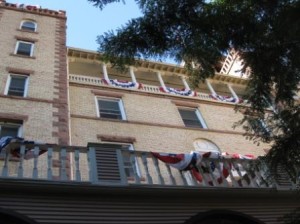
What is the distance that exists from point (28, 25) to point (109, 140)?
11440 mm

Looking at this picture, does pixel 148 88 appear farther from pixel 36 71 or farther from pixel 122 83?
pixel 36 71

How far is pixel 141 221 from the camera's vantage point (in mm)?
9500

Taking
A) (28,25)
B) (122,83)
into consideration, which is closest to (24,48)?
(28,25)

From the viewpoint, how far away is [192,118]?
2050cm

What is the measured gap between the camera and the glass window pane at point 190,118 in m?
19.9

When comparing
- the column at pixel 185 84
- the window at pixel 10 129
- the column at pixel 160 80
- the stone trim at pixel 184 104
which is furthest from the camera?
the column at pixel 185 84

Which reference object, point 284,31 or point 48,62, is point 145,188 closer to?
point 284,31

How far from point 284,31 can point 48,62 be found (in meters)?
14.0

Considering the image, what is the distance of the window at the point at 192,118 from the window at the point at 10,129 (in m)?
8.38

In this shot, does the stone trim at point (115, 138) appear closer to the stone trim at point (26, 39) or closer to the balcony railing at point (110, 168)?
the balcony railing at point (110, 168)

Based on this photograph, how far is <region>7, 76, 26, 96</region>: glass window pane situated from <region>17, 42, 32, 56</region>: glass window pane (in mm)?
2776

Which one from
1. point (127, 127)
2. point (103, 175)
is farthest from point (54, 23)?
point (103, 175)

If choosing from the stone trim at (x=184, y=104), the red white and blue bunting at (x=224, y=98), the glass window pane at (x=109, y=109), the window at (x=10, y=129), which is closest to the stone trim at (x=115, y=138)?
the glass window pane at (x=109, y=109)

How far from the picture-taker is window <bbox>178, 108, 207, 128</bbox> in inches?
782
